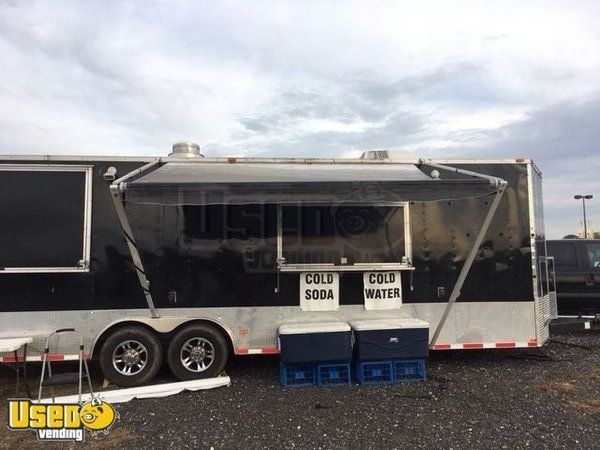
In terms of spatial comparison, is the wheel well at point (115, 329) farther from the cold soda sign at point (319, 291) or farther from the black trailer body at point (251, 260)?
the cold soda sign at point (319, 291)

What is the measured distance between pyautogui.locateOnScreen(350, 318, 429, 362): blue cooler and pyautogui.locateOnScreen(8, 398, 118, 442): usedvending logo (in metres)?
2.95

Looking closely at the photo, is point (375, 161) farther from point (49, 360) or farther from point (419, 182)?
point (49, 360)

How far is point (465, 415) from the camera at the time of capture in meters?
4.86

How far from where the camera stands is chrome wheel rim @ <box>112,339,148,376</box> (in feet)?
19.4

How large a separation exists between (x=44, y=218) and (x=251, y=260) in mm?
2668

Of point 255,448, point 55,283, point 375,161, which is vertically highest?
point 375,161

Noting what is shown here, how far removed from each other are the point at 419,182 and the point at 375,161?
66.1 inches

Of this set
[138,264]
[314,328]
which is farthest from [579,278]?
[138,264]

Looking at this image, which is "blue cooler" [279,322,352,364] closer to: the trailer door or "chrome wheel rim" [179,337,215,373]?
"chrome wheel rim" [179,337,215,373]

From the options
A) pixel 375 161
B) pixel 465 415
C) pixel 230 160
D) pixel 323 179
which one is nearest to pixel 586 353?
pixel 465 415

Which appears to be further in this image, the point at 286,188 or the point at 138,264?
the point at 138,264

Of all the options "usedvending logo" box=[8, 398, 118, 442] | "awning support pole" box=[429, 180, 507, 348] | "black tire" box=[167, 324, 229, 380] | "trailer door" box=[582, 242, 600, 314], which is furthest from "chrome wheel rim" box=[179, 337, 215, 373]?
"trailer door" box=[582, 242, 600, 314]

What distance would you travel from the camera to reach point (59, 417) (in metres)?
4.55

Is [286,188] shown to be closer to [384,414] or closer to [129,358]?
[384,414]
